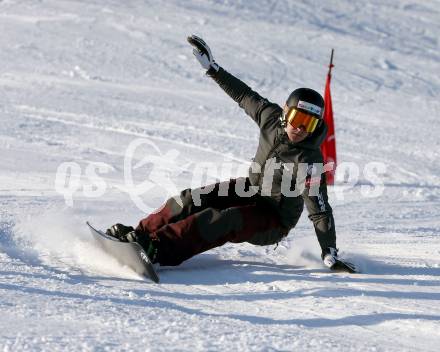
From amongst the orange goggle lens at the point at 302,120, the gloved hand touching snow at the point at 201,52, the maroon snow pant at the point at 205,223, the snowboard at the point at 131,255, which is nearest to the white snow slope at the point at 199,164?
the snowboard at the point at 131,255

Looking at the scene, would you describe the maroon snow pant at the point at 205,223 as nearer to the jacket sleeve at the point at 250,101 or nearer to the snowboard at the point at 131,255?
the snowboard at the point at 131,255

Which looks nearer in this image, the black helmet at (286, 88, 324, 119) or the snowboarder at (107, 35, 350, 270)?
the snowboarder at (107, 35, 350, 270)

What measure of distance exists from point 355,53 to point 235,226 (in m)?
13.5

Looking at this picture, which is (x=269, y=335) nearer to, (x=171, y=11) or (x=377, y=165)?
(x=377, y=165)

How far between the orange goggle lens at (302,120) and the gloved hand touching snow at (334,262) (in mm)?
789

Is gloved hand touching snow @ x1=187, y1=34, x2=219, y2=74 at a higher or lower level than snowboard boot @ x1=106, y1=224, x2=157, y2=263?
higher

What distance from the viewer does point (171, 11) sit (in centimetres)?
1902

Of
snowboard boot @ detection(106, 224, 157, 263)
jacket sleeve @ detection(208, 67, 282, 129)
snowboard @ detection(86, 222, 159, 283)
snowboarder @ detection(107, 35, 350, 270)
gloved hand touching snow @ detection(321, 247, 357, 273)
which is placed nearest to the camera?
snowboard @ detection(86, 222, 159, 283)

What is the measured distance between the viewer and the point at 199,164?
9.08 metres

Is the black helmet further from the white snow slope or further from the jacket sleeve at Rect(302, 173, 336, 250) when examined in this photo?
the white snow slope

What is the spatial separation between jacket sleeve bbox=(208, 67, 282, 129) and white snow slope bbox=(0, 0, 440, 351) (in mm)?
974

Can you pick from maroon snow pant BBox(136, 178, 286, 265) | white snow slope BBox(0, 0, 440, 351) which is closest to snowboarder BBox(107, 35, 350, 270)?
maroon snow pant BBox(136, 178, 286, 265)

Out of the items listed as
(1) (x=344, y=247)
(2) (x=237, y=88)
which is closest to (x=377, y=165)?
(1) (x=344, y=247)

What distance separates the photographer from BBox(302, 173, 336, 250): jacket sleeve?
4.84 m
